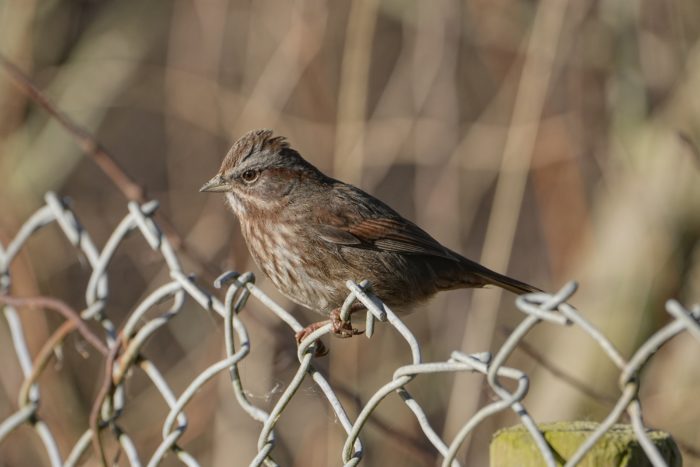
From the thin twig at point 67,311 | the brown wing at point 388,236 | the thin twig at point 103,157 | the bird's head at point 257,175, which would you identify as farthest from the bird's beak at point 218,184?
the thin twig at point 67,311

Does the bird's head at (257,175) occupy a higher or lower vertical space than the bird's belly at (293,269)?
higher

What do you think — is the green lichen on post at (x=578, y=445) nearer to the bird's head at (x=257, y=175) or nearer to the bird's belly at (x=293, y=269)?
the bird's belly at (x=293, y=269)

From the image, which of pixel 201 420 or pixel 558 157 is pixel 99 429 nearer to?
pixel 201 420

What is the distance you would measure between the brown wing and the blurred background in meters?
0.48

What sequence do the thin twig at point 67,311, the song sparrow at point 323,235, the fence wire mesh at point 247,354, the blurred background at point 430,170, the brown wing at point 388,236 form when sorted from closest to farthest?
the fence wire mesh at point 247,354 → the thin twig at point 67,311 → the song sparrow at point 323,235 → the brown wing at point 388,236 → the blurred background at point 430,170

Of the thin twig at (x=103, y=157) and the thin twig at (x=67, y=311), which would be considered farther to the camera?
the thin twig at (x=103, y=157)

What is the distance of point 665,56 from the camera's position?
4543 mm

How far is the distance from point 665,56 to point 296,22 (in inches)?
68.3

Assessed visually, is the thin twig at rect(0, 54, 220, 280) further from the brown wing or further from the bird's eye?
the brown wing

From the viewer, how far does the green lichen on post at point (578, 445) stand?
4.55 ft

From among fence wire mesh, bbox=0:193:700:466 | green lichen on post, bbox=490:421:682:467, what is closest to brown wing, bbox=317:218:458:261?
fence wire mesh, bbox=0:193:700:466

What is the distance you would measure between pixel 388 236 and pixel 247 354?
5.61 ft

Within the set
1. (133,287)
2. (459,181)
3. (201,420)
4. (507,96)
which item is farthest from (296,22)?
(133,287)

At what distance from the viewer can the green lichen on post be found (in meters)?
1.39
